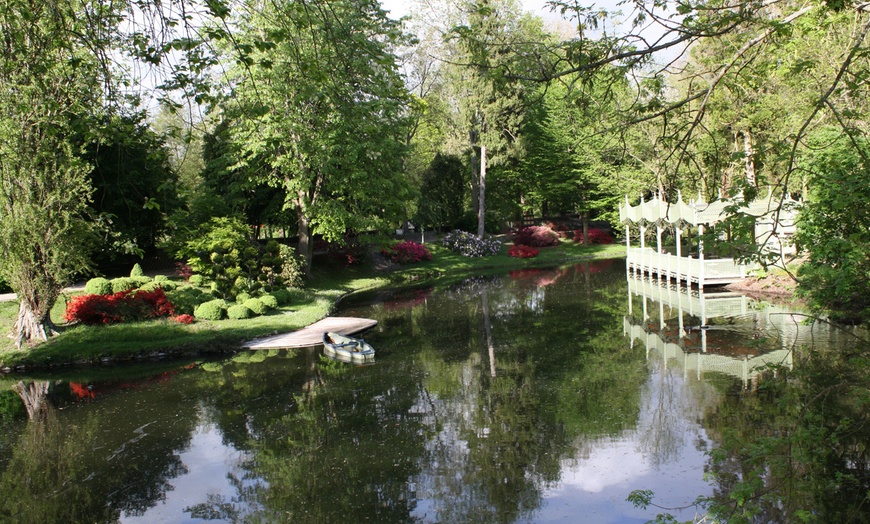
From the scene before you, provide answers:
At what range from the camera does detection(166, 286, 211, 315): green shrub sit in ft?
69.0

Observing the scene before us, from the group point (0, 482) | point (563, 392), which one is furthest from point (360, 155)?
point (0, 482)

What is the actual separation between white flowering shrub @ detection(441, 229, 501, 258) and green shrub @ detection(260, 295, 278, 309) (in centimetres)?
2346

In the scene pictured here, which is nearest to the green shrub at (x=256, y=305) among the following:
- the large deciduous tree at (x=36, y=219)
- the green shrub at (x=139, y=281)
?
the green shrub at (x=139, y=281)

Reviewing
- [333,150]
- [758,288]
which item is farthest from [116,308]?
[758,288]

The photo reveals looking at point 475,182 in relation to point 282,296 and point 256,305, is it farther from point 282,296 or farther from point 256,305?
point 256,305

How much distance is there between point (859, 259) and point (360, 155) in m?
22.8

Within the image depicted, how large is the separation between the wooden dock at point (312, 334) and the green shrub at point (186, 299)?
138 inches

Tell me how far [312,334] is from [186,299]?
4.90 meters

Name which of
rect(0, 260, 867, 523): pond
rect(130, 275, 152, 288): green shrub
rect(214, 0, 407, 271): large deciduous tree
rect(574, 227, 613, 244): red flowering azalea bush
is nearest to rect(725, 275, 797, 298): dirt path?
rect(0, 260, 867, 523): pond

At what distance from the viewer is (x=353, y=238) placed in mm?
38219

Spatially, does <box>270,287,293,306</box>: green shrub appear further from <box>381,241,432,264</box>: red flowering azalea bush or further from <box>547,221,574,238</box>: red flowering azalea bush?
<box>547,221,574,238</box>: red flowering azalea bush

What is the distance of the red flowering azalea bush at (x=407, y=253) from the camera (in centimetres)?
3981

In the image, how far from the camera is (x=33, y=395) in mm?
14852

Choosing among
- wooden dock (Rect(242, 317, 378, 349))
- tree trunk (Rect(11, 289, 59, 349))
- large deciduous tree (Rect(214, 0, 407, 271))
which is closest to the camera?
tree trunk (Rect(11, 289, 59, 349))
